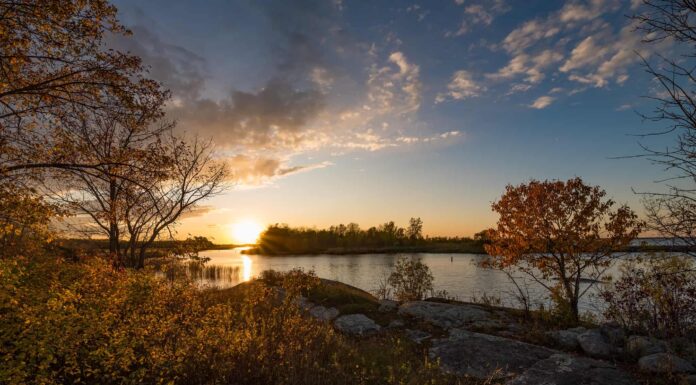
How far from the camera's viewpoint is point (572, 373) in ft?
27.0

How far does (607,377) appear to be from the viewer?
809 cm

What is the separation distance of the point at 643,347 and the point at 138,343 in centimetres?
1195

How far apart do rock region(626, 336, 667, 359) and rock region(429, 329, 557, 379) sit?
209 cm

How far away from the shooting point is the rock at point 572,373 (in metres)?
7.89

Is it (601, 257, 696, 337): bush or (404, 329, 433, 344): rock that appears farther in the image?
(404, 329, 433, 344): rock

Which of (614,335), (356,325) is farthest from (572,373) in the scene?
(356,325)

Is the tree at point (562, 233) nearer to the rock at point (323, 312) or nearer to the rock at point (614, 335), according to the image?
the rock at point (614, 335)

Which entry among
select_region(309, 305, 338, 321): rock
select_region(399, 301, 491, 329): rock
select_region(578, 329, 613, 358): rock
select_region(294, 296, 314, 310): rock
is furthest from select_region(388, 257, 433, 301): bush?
select_region(578, 329, 613, 358): rock

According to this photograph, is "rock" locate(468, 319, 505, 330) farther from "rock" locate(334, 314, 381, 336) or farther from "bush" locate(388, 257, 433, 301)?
"bush" locate(388, 257, 433, 301)

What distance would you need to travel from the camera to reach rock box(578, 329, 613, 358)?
33.3ft

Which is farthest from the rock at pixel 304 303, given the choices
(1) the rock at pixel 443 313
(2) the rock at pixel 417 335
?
(2) the rock at pixel 417 335

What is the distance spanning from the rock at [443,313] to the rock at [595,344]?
367cm

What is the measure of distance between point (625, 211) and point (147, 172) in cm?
1630

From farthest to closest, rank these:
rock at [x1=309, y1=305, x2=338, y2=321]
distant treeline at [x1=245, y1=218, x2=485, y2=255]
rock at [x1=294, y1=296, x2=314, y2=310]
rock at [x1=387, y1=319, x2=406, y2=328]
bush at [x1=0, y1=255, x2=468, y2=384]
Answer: distant treeline at [x1=245, y1=218, x2=485, y2=255] → rock at [x1=294, y1=296, x2=314, y2=310] → rock at [x1=309, y1=305, x2=338, y2=321] → rock at [x1=387, y1=319, x2=406, y2=328] → bush at [x1=0, y1=255, x2=468, y2=384]
